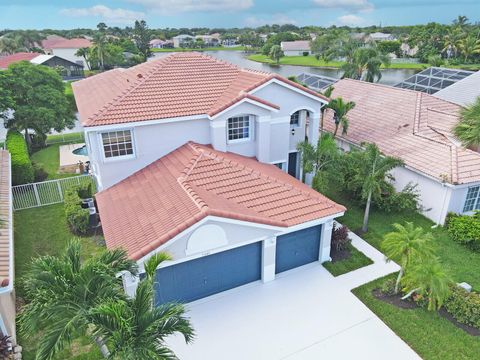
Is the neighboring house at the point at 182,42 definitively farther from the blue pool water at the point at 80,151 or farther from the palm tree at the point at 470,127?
the palm tree at the point at 470,127

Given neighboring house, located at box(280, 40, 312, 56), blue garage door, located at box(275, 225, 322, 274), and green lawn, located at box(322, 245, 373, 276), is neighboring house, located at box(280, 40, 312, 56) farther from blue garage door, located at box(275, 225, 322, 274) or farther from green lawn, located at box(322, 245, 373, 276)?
blue garage door, located at box(275, 225, 322, 274)

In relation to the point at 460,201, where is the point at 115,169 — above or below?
above

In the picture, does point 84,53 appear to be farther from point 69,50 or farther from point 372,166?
point 372,166

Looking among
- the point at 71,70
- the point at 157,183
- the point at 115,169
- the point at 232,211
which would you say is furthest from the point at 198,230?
the point at 71,70

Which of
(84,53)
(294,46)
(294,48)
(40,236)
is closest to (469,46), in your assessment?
(294,48)

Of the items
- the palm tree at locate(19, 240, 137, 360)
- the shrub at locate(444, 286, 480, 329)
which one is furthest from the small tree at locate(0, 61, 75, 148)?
the shrub at locate(444, 286, 480, 329)

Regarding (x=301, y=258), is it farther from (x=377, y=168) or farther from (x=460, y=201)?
(x=460, y=201)
